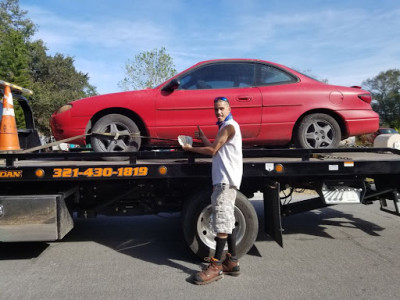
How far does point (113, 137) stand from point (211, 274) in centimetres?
209

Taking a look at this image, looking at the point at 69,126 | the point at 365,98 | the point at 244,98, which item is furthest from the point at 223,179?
the point at 365,98

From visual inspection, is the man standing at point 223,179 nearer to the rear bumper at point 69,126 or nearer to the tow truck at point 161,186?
the tow truck at point 161,186

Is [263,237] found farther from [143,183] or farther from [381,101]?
[381,101]

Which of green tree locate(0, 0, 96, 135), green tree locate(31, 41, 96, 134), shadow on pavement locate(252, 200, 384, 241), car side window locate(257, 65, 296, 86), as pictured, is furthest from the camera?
green tree locate(31, 41, 96, 134)

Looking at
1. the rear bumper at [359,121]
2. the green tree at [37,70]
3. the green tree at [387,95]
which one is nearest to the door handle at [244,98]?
the rear bumper at [359,121]

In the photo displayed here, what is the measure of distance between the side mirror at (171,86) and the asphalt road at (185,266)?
2.01m

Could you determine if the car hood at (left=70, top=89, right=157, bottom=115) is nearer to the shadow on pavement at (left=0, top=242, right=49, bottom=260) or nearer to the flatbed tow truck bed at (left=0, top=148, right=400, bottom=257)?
the flatbed tow truck bed at (left=0, top=148, right=400, bottom=257)

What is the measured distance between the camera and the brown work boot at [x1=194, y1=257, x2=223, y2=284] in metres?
3.17

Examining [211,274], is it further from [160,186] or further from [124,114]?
[124,114]

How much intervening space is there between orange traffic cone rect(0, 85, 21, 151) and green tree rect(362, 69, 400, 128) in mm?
61470

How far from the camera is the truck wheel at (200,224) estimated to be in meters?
3.69

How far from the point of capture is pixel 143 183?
13.2ft

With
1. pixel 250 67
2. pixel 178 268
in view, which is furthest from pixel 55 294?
pixel 250 67

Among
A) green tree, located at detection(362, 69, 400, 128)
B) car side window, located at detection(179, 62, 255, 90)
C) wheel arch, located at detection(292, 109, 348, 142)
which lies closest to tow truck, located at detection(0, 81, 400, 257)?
wheel arch, located at detection(292, 109, 348, 142)
